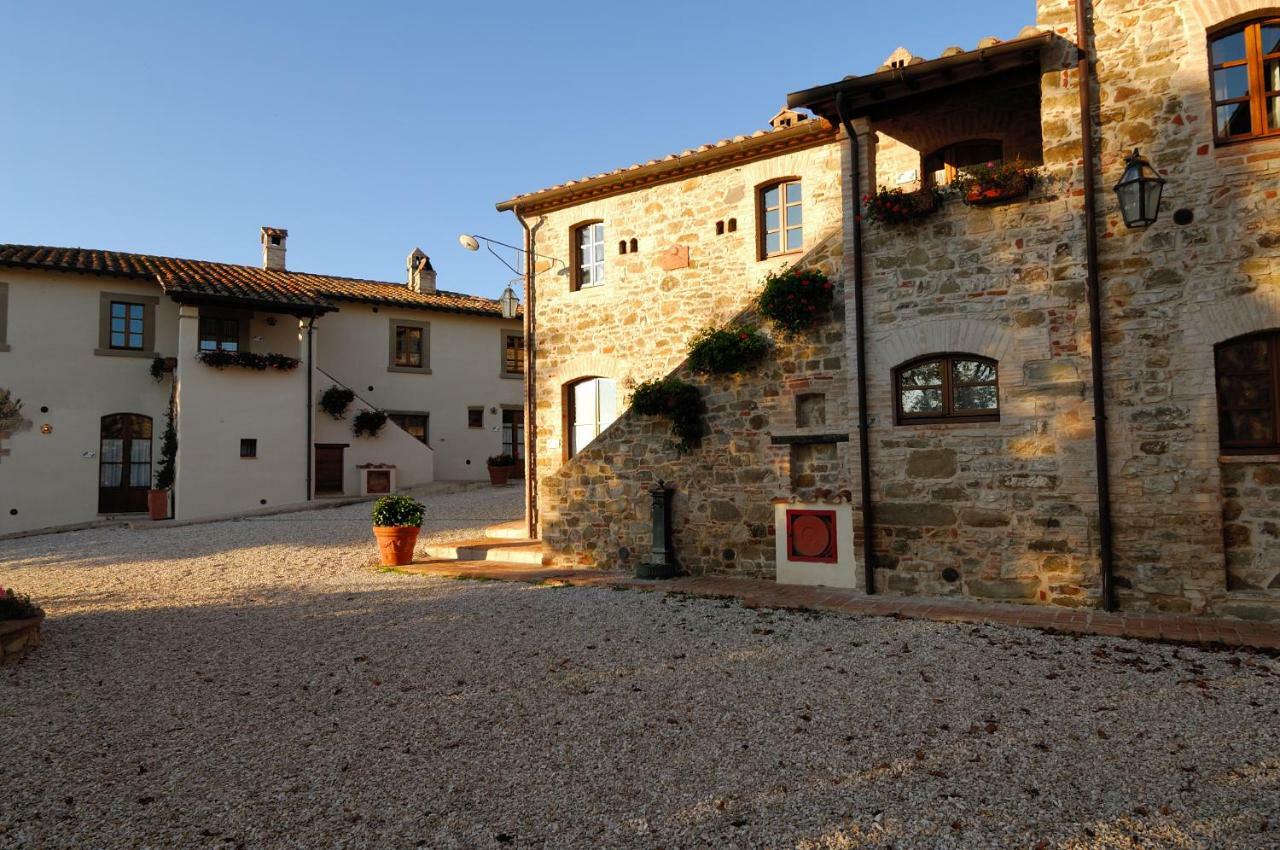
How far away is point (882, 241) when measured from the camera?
25.7ft

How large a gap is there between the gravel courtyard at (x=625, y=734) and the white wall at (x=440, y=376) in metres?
15.1

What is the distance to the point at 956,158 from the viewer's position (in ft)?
27.6

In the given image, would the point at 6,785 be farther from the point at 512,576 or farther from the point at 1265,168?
the point at 1265,168

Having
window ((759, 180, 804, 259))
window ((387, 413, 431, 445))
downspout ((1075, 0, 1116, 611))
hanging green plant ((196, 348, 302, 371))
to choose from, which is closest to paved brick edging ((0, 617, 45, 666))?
window ((759, 180, 804, 259))

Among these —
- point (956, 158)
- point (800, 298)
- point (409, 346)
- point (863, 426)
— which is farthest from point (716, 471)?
point (409, 346)

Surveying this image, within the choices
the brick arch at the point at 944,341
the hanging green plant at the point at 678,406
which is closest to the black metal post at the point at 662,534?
the hanging green plant at the point at 678,406

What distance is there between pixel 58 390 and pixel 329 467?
6164 mm

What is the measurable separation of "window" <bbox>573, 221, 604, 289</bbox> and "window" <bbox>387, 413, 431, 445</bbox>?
41.0ft

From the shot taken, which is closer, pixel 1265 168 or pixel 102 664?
pixel 102 664

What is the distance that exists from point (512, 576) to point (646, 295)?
411 cm

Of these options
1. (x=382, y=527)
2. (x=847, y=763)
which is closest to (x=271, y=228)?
(x=382, y=527)

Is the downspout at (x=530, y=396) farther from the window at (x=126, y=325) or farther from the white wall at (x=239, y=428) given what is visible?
the window at (x=126, y=325)

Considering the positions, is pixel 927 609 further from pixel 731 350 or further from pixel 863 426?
pixel 731 350

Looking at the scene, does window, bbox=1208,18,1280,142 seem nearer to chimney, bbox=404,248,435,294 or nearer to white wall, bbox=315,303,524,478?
white wall, bbox=315,303,524,478
